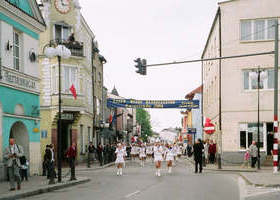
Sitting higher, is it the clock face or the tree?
the clock face

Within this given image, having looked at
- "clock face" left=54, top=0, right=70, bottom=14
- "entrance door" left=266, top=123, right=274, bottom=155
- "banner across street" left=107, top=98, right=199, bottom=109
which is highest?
"clock face" left=54, top=0, right=70, bottom=14

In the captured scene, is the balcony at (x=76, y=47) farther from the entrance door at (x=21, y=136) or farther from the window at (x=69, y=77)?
the entrance door at (x=21, y=136)

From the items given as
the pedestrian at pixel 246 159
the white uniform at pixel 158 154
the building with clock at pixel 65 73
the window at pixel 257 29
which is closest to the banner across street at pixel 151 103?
the building with clock at pixel 65 73

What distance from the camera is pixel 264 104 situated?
1193 inches

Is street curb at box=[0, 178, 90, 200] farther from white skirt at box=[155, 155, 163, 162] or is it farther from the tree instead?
the tree

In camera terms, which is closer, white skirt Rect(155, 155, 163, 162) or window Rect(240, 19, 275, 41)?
white skirt Rect(155, 155, 163, 162)

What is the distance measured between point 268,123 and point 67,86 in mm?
14474

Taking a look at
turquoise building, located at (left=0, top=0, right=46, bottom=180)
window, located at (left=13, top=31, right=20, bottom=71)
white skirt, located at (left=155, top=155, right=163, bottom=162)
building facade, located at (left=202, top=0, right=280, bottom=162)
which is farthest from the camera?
building facade, located at (left=202, top=0, right=280, bottom=162)

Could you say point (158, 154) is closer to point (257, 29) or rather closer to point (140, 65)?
point (140, 65)

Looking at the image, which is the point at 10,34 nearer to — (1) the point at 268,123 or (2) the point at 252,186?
(2) the point at 252,186

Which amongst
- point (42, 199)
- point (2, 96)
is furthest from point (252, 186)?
point (2, 96)

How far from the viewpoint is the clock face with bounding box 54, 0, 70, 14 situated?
110 ft

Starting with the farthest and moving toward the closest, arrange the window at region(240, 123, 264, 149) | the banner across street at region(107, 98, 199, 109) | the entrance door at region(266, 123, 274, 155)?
1. the banner across street at region(107, 98, 199, 109)
2. the window at region(240, 123, 264, 149)
3. the entrance door at region(266, 123, 274, 155)

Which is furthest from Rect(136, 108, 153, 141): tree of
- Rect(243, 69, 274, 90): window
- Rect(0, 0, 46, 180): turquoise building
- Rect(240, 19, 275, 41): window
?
Rect(0, 0, 46, 180): turquoise building
